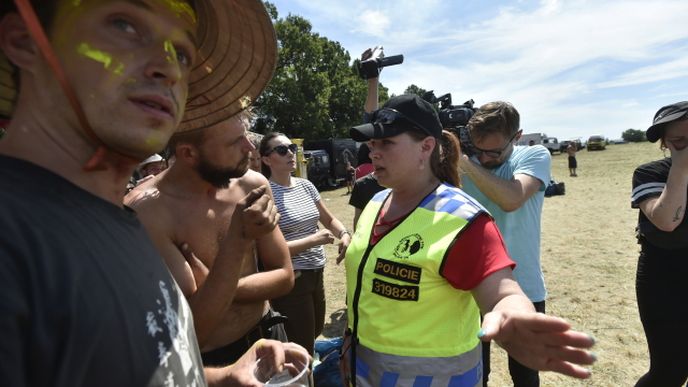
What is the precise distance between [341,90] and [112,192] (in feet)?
113

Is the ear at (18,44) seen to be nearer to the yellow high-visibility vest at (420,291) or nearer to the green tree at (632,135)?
the yellow high-visibility vest at (420,291)

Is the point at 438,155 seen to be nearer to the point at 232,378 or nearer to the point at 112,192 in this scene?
the point at 232,378

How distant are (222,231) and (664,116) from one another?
2.77 meters

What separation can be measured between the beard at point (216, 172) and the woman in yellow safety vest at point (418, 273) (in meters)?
0.75

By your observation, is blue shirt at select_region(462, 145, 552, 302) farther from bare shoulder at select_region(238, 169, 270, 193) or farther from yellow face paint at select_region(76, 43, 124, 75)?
yellow face paint at select_region(76, 43, 124, 75)

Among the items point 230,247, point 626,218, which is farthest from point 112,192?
point 626,218

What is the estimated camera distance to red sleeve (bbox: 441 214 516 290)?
5.53ft

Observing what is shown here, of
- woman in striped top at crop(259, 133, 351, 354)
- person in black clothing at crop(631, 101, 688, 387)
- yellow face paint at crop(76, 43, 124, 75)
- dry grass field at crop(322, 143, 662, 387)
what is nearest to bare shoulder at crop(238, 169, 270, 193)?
woman in striped top at crop(259, 133, 351, 354)

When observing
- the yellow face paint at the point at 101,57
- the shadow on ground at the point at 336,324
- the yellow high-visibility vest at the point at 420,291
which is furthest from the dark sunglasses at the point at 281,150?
the yellow face paint at the point at 101,57

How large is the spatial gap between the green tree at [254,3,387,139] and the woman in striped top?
2452cm

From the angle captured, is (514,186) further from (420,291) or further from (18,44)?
(18,44)

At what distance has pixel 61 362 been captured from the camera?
0.67 m

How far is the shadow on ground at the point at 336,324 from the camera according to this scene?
198 inches

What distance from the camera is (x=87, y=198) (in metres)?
0.88
